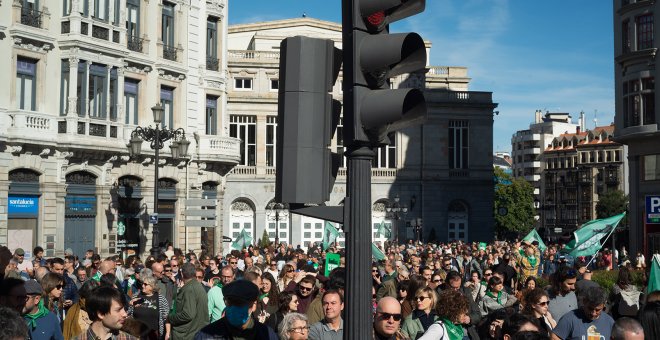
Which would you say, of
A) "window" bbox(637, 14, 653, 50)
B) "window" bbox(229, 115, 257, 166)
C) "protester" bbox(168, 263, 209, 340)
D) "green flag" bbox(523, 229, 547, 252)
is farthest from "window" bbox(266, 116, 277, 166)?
"protester" bbox(168, 263, 209, 340)

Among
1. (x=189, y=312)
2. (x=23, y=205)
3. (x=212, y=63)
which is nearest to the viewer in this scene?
(x=189, y=312)

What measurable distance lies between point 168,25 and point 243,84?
80.8 ft

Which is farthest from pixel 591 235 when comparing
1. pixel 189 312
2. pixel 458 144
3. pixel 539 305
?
pixel 458 144

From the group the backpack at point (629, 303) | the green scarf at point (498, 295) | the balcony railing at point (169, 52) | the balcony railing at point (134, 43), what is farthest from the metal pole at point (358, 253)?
the balcony railing at point (169, 52)

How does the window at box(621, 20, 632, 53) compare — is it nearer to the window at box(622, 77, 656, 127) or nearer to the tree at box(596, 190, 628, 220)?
the window at box(622, 77, 656, 127)

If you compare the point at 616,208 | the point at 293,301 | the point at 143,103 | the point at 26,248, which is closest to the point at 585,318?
the point at 293,301

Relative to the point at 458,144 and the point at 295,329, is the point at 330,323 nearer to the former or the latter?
the point at 295,329

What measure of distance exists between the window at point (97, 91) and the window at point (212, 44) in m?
7.00

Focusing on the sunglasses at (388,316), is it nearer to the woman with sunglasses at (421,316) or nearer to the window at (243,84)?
the woman with sunglasses at (421,316)

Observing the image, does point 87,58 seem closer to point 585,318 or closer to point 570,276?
point 570,276

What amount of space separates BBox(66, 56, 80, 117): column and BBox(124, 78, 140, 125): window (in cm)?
306

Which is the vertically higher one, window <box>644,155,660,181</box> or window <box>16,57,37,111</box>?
window <box>16,57,37,111</box>

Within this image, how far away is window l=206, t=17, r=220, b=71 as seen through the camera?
40844mm

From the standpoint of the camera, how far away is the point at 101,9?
34594 millimetres
